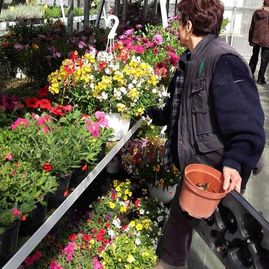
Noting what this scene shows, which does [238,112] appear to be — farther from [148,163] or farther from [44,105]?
[148,163]

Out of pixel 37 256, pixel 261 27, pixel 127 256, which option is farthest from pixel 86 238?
pixel 261 27

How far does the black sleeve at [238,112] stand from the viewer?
1.98m

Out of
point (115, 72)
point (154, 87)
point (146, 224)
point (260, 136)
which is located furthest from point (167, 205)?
point (260, 136)

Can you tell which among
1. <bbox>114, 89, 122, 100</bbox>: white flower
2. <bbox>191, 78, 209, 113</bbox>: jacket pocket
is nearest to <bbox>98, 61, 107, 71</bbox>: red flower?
<bbox>114, 89, 122, 100</bbox>: white flower

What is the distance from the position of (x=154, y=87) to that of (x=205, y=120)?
0.81 meters

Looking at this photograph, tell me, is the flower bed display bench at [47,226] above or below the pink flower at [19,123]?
below

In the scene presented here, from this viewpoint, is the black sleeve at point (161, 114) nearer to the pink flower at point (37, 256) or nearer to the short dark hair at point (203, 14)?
the short dark hair at point (203, 14)

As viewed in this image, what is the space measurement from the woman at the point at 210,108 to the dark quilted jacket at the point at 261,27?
708 cm

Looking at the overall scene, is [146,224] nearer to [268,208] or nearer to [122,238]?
[122,238]

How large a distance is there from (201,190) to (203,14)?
0.87m

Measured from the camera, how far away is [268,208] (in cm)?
386

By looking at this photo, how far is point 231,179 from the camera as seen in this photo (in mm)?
1977

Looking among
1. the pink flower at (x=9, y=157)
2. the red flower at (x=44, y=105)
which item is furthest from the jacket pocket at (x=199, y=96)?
the pink flower at (x=9, y=157)

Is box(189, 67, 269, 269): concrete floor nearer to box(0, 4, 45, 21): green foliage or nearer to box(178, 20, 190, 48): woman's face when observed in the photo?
box(178, 20, 190, 48): woman's face
